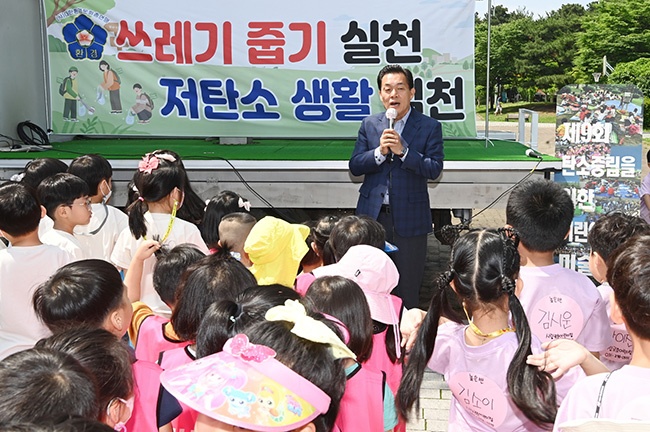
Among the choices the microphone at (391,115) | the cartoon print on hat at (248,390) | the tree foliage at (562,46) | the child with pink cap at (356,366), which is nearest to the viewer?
the cartoon print on hat at (248,390)

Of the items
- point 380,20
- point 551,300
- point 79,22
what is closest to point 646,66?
point 380,20

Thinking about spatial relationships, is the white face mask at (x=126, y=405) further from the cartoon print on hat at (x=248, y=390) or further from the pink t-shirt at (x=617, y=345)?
the pink t-shirt at (x=617, y=345)

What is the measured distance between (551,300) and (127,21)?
555 centimetres

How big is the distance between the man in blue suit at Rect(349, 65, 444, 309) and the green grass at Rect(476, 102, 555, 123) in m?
21.0

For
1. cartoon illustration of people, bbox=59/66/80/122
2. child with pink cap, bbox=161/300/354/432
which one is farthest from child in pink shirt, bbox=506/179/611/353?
cartoon illustration of people, bbox=59/66/80/122

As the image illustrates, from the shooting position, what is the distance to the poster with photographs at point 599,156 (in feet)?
16.1

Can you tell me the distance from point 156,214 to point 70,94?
4117mm

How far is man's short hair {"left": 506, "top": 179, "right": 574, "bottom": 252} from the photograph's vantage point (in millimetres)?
2541

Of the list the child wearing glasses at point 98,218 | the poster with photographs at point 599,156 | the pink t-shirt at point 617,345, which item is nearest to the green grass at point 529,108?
the poster with photographs at point 599,156

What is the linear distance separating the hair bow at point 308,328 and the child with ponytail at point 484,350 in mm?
537

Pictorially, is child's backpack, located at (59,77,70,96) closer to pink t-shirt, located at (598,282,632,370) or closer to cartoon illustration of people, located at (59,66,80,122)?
cartoon illustration of people, located at (59,66,80,122)

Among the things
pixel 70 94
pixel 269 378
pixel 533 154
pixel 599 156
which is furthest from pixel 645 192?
pixel 70 94

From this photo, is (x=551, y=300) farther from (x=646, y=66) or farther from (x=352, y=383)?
(x=646, y=66)

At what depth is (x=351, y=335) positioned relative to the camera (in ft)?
6.91
